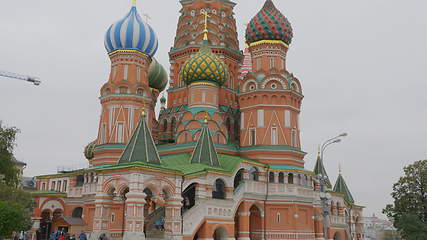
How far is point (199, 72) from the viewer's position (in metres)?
29.3

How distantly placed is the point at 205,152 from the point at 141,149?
4.59 meters

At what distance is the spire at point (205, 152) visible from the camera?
994 inches

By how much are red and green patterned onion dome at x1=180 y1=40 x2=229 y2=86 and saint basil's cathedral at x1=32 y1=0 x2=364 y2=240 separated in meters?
0.07

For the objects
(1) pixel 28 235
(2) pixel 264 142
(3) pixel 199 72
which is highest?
(3) pixel 199 72

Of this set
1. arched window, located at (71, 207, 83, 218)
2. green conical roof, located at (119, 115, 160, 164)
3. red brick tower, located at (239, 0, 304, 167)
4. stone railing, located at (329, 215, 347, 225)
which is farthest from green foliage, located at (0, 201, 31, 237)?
stone railing, located at (329, 215, 347, 225)

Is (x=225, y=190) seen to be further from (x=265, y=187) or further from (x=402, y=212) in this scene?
(x=402, y=212)

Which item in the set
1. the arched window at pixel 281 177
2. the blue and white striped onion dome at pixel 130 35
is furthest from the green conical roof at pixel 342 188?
the blue and white striped onion dome at pixel 130 35

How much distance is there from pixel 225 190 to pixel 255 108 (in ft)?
23.6

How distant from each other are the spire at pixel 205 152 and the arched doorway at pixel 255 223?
4.45 meters

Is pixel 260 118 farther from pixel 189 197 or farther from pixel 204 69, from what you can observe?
pixel 189 197

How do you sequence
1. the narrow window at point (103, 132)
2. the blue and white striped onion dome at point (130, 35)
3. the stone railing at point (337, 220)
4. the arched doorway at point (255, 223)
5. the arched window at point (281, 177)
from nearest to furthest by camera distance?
the arched doorway at point (255, 223)
the arched window at point (281, 177)
the narrow window at point (103, 132)
the blue and white striped onion dome at point (130, 35)
the stone railing at point (337, 220)

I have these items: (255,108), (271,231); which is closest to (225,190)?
(271,231)

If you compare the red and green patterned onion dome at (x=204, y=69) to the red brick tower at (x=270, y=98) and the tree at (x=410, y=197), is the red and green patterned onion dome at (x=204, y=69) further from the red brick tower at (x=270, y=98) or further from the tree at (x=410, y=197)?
the tree at (x=410, y=197)

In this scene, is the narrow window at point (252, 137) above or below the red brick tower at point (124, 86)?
below
